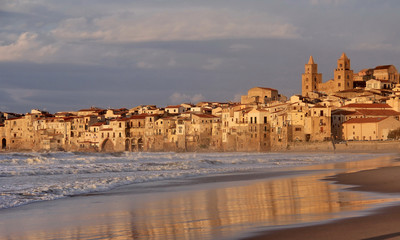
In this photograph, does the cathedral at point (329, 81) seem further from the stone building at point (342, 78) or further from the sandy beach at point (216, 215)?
the sandy beach at point (216, 215)

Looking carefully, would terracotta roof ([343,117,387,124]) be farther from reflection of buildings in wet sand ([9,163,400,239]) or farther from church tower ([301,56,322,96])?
reflection of buildings in wet sand ([9,163,400,239])

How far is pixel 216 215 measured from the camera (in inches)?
510

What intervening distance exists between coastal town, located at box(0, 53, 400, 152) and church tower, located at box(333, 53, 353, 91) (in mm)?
1609

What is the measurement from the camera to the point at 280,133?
260 ft

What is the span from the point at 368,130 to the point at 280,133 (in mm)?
11770

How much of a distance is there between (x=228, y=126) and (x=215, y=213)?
7135 cm

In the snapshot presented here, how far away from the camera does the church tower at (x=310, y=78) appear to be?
424 feet

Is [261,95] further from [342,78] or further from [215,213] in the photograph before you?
[215,213]

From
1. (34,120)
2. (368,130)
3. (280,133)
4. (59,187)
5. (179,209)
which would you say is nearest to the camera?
(179,209)

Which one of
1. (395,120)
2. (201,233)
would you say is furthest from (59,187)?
(395,120)

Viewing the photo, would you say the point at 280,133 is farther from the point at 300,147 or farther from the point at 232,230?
the point at 232,230

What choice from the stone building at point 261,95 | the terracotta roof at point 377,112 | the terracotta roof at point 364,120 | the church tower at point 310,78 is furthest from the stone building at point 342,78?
the terracotta roof at point 364,120

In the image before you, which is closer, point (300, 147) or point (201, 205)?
point (201, 205)

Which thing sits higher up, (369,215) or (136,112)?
(136,112)
